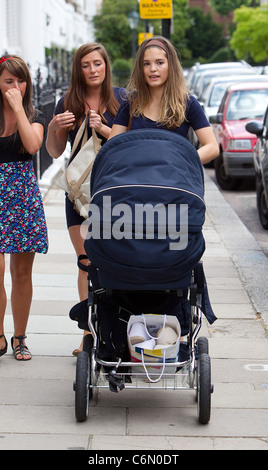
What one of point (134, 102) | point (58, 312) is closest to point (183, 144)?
point (134, 102)

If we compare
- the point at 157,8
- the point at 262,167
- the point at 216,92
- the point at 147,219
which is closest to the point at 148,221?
the point at 147,219

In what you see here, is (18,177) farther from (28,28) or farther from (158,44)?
(28,28)

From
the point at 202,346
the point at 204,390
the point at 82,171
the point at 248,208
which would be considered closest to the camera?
the point at 204,390

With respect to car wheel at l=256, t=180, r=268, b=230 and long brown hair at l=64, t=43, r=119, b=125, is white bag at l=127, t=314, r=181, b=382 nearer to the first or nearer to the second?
long brown hair at l=64, t=43, r=119, b=125

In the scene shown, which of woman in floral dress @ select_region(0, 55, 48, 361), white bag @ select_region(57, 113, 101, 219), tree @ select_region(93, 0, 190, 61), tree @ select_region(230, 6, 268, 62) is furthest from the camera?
tree @ select_region(93, 0, 190, 61)

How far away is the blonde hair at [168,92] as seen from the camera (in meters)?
4.88

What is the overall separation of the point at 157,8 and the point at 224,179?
3.12 metres

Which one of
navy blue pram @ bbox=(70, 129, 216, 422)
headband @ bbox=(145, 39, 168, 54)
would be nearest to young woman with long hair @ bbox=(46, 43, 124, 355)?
headband @ bbox=(145, 39, 168, 54)

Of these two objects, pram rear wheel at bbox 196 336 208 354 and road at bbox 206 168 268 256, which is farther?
road at bbox 206 168 268 256

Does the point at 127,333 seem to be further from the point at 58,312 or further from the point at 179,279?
the point at 58,312

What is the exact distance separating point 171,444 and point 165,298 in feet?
2.68

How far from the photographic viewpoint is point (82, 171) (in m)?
5.42

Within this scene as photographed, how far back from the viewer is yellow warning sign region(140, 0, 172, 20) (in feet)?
49.2

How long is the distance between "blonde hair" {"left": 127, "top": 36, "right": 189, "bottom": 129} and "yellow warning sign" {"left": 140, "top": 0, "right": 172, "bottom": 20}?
33.7 feet
